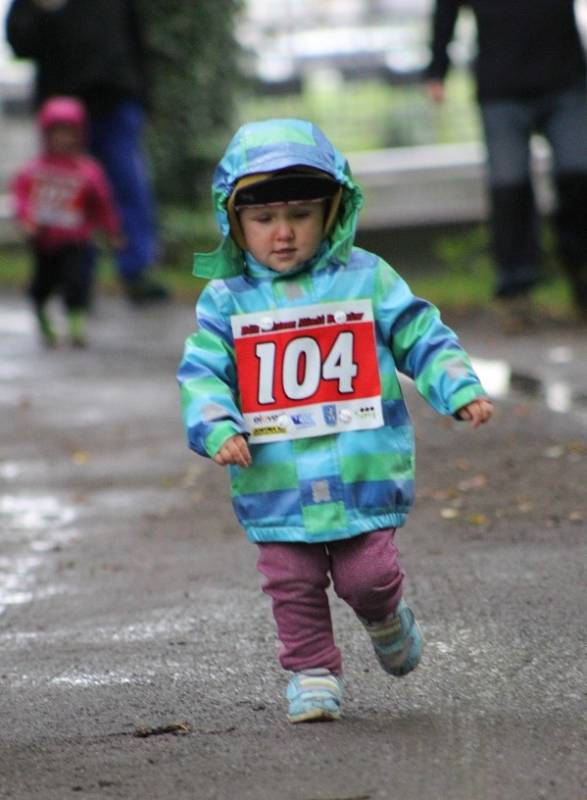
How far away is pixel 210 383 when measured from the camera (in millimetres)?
4227

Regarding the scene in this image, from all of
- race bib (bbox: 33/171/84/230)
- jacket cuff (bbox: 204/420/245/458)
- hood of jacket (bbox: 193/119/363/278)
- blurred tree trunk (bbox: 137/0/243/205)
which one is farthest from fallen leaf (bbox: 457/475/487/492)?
blurred tree trunk (bbox: 137/0/243/205)

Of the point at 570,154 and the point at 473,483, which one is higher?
the point at 570,154

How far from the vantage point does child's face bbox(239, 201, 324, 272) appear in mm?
4309

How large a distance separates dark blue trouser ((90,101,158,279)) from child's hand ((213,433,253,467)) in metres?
8.51

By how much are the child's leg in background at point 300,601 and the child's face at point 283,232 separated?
0.62 m

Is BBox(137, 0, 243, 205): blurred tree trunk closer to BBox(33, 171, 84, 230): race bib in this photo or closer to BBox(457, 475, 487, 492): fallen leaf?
BBox(33, 171, 84, 230): race bib

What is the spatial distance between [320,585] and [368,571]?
0.13 meters

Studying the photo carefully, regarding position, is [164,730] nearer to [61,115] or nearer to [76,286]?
[76,286]

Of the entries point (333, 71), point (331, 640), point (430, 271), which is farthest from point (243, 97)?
point (331, 640)

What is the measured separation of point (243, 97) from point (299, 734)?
42.5 feet

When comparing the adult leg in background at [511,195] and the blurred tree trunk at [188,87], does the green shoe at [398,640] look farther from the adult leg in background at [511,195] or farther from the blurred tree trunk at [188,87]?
the blurred tree trunk at [188,87]

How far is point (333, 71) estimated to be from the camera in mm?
22359

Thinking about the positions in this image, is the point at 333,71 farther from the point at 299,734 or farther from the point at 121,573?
the point at 299,734

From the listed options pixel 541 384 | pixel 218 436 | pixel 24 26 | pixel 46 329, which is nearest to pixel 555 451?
pixel 541 384
